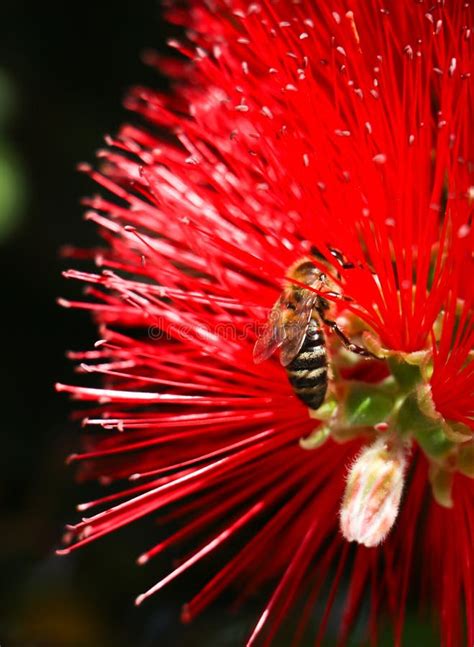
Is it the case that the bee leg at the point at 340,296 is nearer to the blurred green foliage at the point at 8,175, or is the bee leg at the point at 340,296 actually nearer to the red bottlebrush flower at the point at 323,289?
the red bottlebrush flower at the point at 323,289

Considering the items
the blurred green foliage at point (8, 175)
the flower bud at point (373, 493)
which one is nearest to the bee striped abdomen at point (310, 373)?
the flower bud at point (373, 493)

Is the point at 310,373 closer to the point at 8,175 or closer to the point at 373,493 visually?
the point at 373,493

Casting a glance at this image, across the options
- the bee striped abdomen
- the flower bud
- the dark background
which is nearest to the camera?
the flower bud

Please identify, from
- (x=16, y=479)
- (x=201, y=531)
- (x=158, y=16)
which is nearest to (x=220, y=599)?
(x=201, y=531)

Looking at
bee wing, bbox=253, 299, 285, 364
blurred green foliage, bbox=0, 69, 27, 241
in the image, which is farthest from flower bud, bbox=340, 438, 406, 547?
blurred green foliage, bbox=0, 69, 27, 241

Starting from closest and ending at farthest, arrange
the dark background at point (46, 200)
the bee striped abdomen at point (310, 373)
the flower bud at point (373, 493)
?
the flower bud at point (373, 493), the bee striped abdomen at point (310, 373), the dark background at point (46, 200)

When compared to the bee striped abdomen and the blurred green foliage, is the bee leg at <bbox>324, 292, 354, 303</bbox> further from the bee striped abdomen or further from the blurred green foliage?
the blurred green foliage
